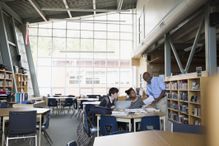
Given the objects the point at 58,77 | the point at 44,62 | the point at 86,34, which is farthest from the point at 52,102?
the point at 86,34

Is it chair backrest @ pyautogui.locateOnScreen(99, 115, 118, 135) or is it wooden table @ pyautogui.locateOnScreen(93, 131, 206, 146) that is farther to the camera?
chair backrest @ pyautogui.locateOnScreen(99, 115, 118, 135)

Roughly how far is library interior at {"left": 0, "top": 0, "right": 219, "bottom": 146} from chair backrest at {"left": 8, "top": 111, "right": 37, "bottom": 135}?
2cm

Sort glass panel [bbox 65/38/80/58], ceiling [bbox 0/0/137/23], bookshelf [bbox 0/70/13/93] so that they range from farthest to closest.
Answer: glass panel [bbox 65/38/80/58] → ceiling [bbox 0/0/137/23] → bookshelf [bbox 0/70/13/93]

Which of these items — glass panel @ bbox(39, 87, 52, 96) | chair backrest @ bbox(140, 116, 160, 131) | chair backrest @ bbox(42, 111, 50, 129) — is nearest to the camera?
chair backrest @ bbox(140, 116, 160, 131)

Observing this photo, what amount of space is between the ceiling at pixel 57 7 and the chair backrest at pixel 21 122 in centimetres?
747

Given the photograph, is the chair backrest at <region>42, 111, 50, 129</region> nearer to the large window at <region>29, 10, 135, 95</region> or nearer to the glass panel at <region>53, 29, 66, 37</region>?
the large window at <region>29, 10, 135, 95</region>

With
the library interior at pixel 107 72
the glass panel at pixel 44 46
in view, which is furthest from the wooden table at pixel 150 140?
the glass panel at pixel 44 46

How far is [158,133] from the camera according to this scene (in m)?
2.78

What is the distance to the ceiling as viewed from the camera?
37.1 feet

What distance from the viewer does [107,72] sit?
1478 centimetres

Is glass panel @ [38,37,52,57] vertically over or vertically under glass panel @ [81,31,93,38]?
under

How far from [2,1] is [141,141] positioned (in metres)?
10.0

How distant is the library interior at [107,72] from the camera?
3992mm

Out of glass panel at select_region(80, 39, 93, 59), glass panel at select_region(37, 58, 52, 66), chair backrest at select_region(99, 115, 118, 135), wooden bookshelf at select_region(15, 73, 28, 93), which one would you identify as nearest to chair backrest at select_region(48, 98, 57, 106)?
wooden bookshelf at select_region(15, 73, 28, 93)
